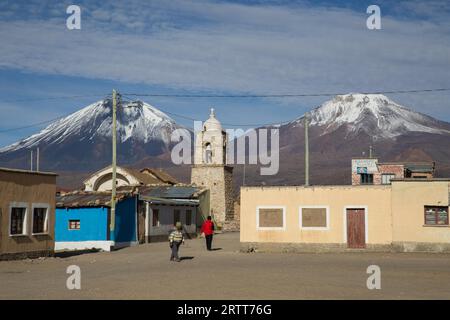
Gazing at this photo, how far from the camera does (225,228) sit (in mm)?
59625

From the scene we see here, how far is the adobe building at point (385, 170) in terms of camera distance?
56.3 metres

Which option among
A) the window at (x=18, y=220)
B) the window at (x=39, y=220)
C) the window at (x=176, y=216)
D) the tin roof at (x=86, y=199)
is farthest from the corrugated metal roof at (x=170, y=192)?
the window at (x=18, y=220)

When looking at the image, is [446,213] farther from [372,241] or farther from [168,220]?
[168,220]

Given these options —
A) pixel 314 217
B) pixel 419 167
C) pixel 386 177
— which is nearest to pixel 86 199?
pixel 314 217

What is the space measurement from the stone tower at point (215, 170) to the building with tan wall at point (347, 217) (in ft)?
91.2

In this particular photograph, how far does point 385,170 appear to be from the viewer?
2285 inches

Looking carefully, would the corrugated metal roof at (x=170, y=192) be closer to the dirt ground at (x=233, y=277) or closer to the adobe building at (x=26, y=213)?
the adobe building at (x=26, y=213)

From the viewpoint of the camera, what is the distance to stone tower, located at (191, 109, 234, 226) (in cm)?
6038

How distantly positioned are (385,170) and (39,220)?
3570 centimetres

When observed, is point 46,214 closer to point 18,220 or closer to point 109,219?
point 18,220

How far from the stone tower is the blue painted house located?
21.7 meters

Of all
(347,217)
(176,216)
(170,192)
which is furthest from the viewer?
(170,192)
